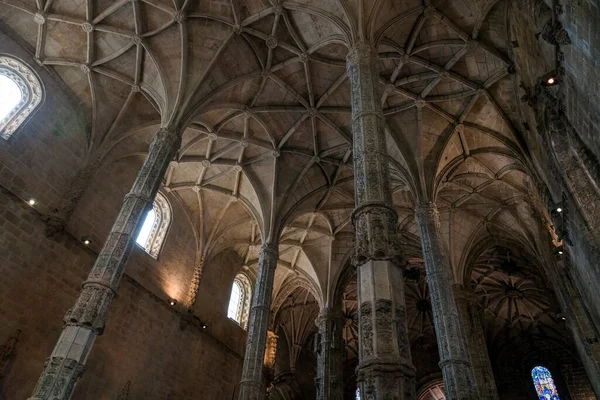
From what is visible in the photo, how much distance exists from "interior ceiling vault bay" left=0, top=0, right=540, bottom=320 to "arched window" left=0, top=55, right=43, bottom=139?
884mm

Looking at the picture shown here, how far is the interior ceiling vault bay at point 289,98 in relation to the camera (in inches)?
584

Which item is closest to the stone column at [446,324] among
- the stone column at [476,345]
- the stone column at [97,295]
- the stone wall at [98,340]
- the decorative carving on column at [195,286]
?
the stone column at [476,345]

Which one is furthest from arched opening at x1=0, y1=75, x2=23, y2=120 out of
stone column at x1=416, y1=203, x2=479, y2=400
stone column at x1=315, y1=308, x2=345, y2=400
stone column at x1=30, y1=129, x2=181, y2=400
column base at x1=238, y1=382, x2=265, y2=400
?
stone column at x1=315, y1=308, x2=345, y2=400

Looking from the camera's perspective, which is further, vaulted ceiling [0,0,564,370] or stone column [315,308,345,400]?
stone column [315,308,345,400]

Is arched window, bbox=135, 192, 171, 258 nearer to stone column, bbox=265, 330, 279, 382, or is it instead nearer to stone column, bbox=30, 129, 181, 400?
stone column, bbox=30, 129, 181, 400

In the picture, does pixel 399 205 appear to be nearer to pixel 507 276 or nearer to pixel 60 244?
pixel 507 276

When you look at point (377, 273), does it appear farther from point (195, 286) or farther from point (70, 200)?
point (195, 286)

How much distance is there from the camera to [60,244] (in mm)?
14383

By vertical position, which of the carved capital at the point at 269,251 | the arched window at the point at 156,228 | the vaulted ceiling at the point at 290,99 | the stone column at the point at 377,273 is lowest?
the stone column at the point at 377,273

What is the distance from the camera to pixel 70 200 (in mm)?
14836

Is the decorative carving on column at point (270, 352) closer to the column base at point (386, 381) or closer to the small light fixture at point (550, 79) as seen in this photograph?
the column base at point (386, 381)

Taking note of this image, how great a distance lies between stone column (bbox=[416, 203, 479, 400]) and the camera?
12.1m

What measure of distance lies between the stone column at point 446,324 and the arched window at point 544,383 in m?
20.9

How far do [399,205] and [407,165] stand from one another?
4665 millimetres
